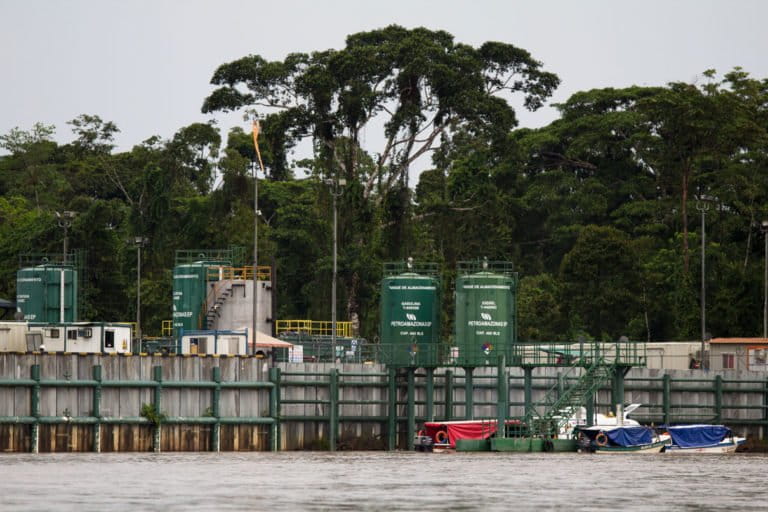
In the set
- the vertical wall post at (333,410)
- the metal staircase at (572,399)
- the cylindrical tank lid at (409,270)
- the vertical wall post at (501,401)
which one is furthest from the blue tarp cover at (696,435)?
the cylindrical tank lid at (409,270)

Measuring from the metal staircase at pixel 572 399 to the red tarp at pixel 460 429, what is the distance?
1.10 meters

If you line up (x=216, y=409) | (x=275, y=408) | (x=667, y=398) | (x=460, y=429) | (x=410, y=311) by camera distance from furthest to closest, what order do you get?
(x=410, y=311), (x=667, y=398), (x=275, y=408), (x=460, y=429), (x=216, y=409)

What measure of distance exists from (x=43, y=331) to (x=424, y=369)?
53.5 feet

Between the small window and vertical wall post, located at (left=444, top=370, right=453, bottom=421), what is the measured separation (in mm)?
14261

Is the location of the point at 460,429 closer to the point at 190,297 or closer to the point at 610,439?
the point at 610,439

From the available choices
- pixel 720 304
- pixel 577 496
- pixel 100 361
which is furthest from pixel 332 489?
pixel 720 304

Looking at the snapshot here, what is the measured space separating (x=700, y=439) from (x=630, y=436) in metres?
5.10

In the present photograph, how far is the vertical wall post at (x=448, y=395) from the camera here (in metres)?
76.6

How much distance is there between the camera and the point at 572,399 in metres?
72.6

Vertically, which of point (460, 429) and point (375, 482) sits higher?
point (460, 429)

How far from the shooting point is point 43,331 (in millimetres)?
75125

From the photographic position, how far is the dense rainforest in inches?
4503

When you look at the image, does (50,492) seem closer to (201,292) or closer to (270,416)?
(270,416)

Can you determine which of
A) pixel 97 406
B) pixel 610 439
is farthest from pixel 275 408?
pixel 610 439
